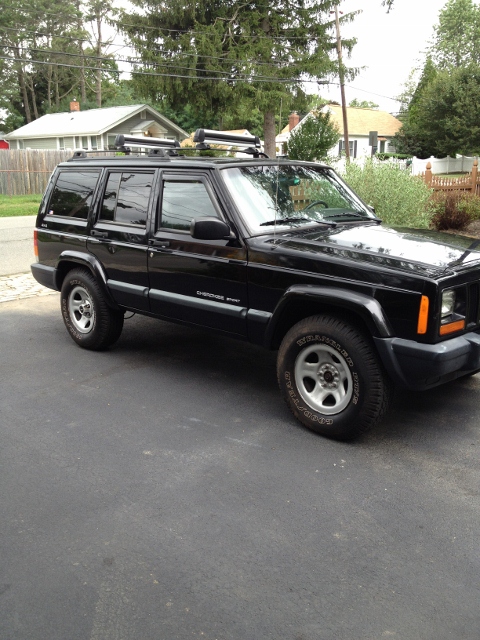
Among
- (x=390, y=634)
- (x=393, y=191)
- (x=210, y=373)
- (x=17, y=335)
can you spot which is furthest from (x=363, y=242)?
(x=393, y=191)

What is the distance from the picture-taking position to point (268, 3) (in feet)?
94.0

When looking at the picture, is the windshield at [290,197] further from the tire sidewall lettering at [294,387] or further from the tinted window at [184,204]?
the tire sidewall lettering at [294,387]

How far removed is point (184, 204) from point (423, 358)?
2.47 metres

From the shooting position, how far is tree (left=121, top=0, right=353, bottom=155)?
27797 millimetres

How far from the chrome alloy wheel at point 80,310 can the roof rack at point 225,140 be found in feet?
6.24

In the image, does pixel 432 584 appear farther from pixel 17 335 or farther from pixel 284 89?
pixel 284 89

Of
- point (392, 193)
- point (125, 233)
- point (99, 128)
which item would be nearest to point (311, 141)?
point (392, 193)

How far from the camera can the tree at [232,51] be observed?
27.8 metres

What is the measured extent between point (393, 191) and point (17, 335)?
671cm

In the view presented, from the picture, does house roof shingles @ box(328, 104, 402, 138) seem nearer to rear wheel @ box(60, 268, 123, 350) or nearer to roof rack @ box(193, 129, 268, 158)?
roof rack @ box(193, 129, 268, 158)

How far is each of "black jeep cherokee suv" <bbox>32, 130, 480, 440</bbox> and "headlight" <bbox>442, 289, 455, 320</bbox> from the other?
0.05 ft

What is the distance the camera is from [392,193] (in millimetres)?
10844

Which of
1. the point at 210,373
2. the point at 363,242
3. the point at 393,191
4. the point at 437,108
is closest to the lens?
the point at 363,242

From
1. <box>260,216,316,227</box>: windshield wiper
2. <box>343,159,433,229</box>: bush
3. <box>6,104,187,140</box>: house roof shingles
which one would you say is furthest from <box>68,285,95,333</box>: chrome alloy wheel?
<box>6,104,187,140</box>: house roof shingles
